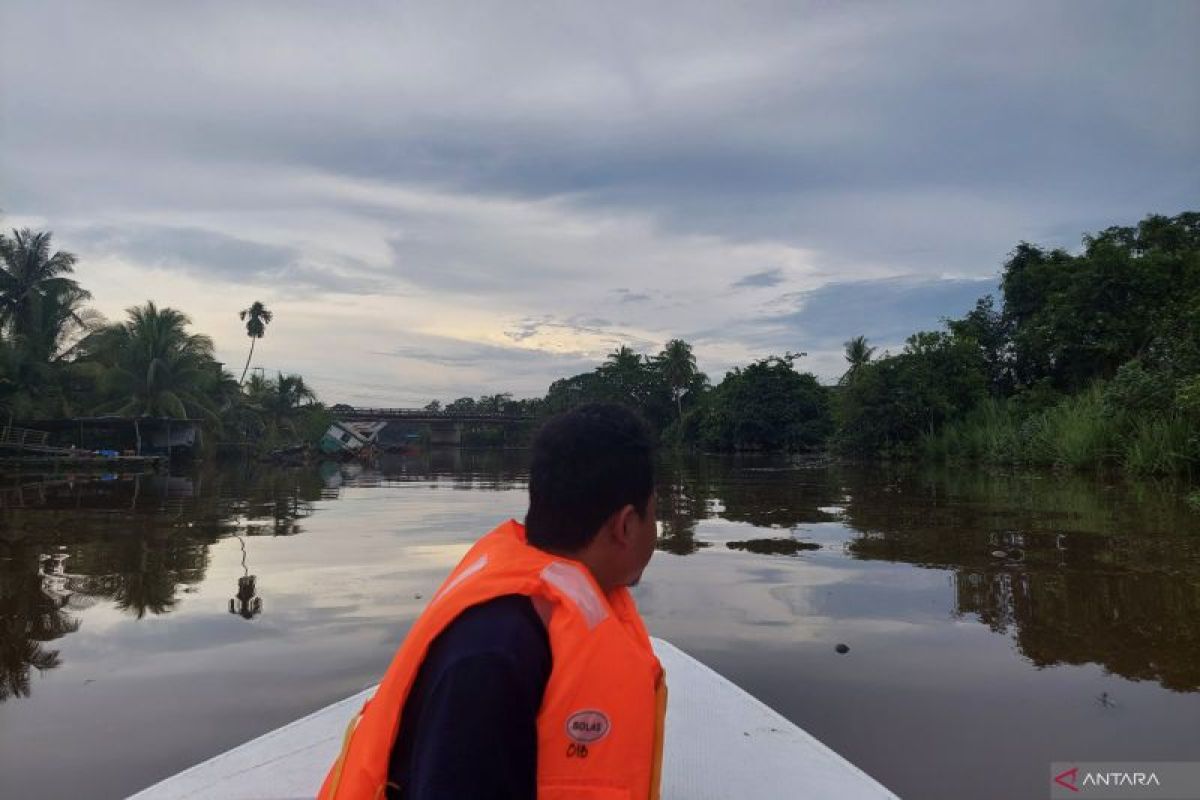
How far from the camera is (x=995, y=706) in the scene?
12.0 feet

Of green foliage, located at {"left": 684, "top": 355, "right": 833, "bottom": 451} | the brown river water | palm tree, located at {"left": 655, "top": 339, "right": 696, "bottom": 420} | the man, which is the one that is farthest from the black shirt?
palm tree, located at {"left": 655, "top": 339, "right": 696, "bottom": 420}

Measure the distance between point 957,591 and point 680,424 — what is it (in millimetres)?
46289

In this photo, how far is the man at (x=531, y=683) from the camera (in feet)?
3.47

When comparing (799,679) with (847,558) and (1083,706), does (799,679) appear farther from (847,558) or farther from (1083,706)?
(847,558)

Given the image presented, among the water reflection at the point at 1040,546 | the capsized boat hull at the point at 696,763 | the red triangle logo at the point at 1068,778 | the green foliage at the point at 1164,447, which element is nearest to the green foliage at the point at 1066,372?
the green foliage at the point at 1164,447

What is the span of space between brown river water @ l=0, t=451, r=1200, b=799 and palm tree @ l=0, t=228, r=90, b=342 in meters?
21.9

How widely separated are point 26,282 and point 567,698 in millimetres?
33651

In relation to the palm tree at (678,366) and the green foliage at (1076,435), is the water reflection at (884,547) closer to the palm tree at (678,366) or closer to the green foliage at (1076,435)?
the green foliage at (1076,435)

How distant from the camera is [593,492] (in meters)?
1.36

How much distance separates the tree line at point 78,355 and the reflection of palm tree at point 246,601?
23239 mm

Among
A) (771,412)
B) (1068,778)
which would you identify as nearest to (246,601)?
(1068,778)

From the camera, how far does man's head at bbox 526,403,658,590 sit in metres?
1.36

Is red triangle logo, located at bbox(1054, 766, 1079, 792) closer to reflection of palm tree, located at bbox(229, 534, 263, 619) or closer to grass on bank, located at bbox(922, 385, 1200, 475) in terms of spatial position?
reflection of palm tree, located at bbox(229, 534, 263, 619)

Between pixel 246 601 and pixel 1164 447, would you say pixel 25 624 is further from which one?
pixel 1164 447
